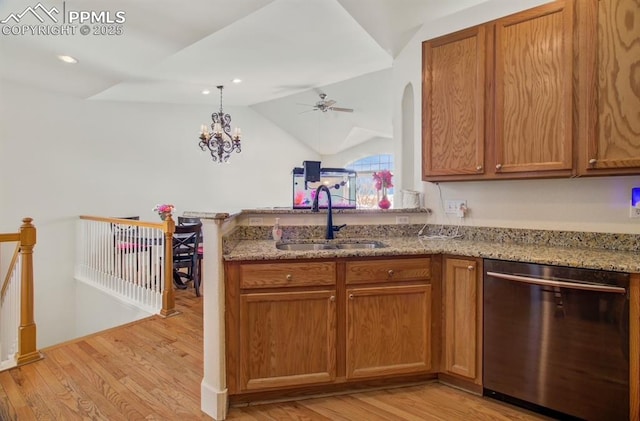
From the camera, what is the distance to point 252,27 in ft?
10.8

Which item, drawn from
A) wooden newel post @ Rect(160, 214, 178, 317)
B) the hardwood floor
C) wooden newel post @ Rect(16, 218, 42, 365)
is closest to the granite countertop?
the hardwood floor

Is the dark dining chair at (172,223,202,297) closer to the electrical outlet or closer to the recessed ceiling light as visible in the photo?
the recessed ceiling light

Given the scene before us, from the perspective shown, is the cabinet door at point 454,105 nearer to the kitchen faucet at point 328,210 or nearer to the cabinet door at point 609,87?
the cabinet door at point 609,87

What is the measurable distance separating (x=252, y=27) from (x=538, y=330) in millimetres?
3301

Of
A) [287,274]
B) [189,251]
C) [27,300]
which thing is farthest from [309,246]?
[189,251]

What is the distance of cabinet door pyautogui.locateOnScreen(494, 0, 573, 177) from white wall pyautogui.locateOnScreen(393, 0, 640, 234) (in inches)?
10.8

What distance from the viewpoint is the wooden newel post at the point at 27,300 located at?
2566 millimetres

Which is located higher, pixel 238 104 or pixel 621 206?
pixel 238 104

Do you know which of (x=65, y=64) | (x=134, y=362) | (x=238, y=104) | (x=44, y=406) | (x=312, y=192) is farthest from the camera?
(x=238, y=104)

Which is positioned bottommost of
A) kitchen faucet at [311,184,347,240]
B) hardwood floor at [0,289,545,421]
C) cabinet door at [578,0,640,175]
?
hardwood floor at [0,289,545,421]

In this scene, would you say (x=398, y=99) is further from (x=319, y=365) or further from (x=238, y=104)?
(x=238, y=104)

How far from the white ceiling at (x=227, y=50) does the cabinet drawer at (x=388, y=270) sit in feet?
6.29

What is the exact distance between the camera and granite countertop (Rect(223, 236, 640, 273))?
172cm

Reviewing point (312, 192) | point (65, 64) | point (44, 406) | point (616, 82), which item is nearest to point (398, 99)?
point (312, 192)
